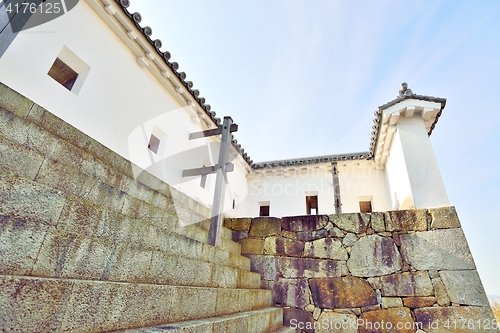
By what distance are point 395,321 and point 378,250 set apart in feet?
2.88

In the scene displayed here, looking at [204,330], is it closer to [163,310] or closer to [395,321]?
[163,310]

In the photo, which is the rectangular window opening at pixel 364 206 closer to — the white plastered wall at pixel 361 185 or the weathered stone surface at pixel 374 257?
the white plastered wall at pixel 361 185

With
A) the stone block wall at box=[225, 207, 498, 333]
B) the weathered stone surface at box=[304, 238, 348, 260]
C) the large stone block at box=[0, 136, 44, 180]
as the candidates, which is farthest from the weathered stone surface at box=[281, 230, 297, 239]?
the large stone block at box=[0, 136, 44, 180]

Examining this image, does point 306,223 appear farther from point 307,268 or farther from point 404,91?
point 404,91

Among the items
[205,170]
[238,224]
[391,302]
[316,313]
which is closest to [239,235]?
[238,224]

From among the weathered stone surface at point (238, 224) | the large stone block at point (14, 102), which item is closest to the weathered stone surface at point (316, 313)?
the weathered stone surface at point (238, 224)

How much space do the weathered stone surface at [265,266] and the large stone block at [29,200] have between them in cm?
291

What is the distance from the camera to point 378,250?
11.3 feet

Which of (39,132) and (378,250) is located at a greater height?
(39,132)

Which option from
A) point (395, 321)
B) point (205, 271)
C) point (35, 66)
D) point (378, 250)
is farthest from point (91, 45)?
point (395, 321)

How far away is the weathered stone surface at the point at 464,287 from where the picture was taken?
2.89 metres

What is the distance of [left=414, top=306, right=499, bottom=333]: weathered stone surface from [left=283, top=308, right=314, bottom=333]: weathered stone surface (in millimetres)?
1362

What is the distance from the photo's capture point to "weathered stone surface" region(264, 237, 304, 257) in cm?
373

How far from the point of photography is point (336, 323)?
3.21m
